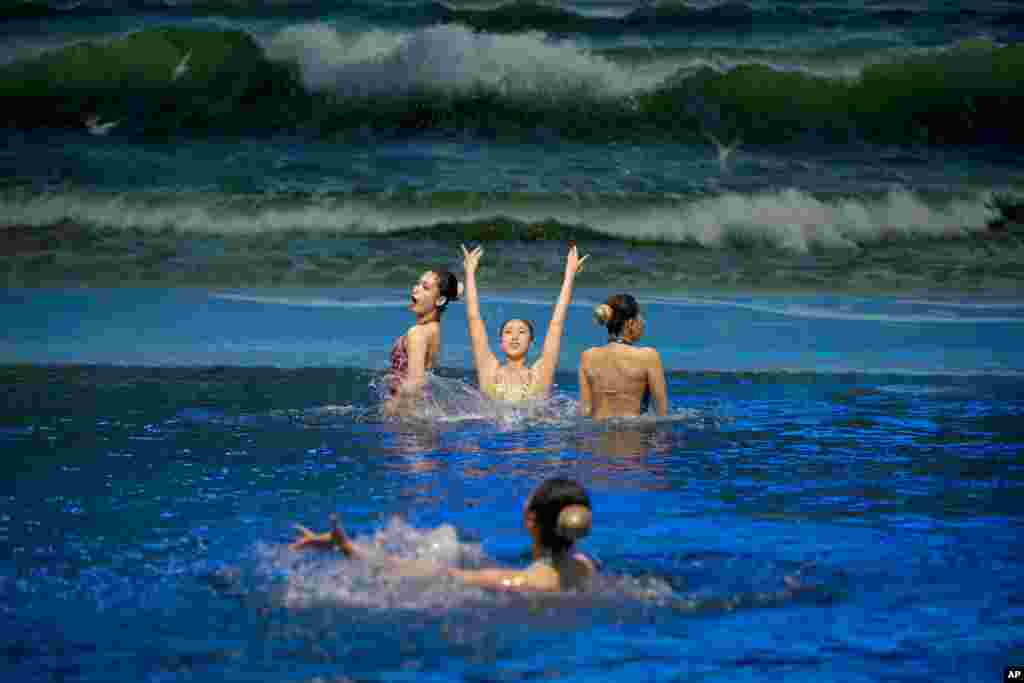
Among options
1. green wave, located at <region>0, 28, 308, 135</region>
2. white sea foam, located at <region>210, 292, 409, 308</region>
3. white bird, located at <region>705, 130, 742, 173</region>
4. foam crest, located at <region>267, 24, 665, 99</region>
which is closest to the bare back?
white sea foam, located at <region>210, 292, 409, 308</region>

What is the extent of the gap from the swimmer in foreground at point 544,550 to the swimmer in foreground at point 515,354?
411 centimetres

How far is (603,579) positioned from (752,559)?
2.73ft

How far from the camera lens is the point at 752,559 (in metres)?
6.04

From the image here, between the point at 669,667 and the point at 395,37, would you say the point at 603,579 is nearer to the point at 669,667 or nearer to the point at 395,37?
the point at 669,667

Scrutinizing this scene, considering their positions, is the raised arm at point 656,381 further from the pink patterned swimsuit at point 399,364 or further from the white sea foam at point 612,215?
the white sea foam at point 612,215

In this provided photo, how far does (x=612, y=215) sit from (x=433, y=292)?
13.3 meters

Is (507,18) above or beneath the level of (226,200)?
above

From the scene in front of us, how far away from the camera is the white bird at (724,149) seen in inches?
960

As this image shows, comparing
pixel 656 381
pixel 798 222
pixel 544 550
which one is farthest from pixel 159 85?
pixel 544 550

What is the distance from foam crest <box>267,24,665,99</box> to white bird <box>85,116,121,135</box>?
10.6 feet

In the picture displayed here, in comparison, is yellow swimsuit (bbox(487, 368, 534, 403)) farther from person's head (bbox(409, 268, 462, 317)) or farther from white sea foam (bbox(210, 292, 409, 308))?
white sea foam (bbox(210, 292, 409, 308))

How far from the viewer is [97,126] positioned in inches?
1048

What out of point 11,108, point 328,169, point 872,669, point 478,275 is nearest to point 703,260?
point 478,275

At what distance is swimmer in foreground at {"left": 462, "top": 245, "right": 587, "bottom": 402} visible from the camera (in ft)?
31.3
